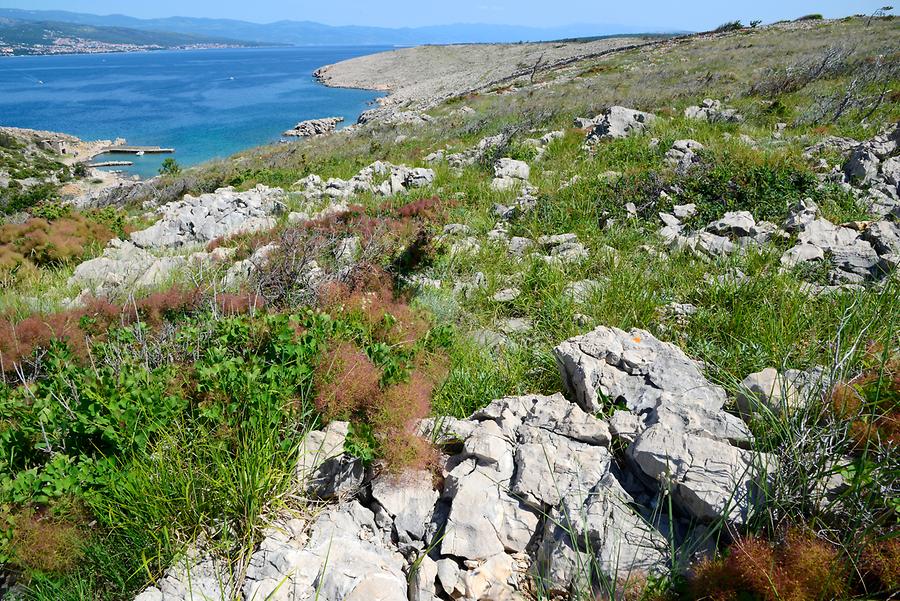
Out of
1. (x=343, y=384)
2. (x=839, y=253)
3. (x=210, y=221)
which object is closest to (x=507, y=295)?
(x=343, y=384)

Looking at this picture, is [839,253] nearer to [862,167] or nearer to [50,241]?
[862,167]

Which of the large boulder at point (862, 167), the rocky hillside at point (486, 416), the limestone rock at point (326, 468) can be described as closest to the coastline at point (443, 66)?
the large boulder at point (862, 167)

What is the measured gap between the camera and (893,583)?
6.11ft

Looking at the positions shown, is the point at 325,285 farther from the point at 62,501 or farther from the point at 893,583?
the point at 893,583

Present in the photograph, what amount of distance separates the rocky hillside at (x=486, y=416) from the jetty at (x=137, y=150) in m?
49.3

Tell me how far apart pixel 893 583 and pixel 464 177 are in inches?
412

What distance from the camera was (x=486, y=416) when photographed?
3.42 m

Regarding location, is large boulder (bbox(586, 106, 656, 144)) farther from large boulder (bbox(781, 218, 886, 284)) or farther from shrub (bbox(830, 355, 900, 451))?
shrub (bbox(830, 355, 900, 451))

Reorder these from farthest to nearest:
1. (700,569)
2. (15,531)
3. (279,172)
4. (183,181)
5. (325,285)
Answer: (183,181), (279,172), (325,285), (15,531), (700,569)

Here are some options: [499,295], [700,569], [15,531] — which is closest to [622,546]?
[700,569]

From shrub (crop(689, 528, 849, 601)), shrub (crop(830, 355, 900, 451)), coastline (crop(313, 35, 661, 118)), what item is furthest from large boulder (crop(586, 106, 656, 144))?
coastline (crop(313, 35, 661, 118))

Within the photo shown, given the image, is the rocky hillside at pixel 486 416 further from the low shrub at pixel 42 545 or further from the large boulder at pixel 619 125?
the large boulder at pixel 619 125

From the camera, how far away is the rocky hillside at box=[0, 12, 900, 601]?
234 centimetres

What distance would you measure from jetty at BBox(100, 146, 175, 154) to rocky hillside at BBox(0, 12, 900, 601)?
49298 mm
